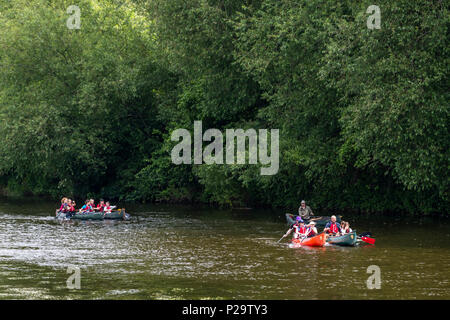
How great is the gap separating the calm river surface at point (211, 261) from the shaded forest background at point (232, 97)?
381 cm

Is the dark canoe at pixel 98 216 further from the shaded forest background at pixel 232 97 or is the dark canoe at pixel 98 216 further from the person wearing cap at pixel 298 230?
the person wearing cap at pixel 298 230

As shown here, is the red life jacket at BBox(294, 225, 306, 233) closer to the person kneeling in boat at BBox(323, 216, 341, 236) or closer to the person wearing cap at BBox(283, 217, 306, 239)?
the person wearing cap at BBox(283, 217, 306, 239)

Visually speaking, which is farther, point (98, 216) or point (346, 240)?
point (98, 216)

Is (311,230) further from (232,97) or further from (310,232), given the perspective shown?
(232,97)

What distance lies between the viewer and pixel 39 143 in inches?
1860

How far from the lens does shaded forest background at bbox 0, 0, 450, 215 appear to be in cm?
2775

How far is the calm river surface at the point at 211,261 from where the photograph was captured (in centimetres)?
1833

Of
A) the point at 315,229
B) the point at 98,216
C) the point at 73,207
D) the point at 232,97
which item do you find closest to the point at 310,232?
the point at 315,229

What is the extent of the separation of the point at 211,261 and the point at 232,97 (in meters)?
18.1

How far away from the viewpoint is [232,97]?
39.9 metres

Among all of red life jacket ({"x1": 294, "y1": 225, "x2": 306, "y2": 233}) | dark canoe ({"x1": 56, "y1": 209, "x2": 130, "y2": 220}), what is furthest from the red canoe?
dark canoe ({"x1": 56, "y1": 209, "x2": 130, "y2": 220})

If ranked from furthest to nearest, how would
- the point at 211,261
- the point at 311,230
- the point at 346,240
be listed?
the point at 311,230, the point at 346,240, the point at 211,261

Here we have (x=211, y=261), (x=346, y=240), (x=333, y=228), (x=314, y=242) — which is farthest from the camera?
(x=333, y=228)

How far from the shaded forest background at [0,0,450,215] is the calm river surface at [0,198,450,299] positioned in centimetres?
381
